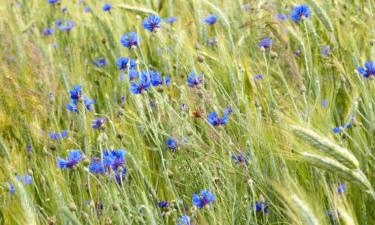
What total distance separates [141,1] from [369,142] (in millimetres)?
1290

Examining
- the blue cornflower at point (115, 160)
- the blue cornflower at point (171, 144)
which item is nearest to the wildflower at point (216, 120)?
the blue cornflower at point (171, 144)

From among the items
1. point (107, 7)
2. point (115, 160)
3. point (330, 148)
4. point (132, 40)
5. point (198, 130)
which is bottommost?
point (330, 148)

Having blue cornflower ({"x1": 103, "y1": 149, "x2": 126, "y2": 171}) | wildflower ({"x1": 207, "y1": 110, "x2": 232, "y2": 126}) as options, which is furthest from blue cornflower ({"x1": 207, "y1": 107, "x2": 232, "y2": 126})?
blue cornflower ({"x1": 103, "y1": 149, "x2": 126, "y2": 171})

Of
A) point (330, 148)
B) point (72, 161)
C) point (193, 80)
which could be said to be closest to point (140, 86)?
point (193, 80)

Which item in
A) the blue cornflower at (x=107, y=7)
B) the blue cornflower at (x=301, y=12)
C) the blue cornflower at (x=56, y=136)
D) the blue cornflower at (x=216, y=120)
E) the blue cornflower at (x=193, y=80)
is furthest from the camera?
the blue cornflower at (x=107, y=7)

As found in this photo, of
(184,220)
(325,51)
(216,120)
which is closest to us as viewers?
(184,220)

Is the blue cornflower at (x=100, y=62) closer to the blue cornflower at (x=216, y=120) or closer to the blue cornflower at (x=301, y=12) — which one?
the blue cornflower at (x=301, y=12)

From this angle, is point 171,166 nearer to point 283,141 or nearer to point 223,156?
point 223,156

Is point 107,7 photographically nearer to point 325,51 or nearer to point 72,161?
point 325,51

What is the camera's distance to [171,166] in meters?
1.79

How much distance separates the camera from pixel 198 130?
2.00 metres

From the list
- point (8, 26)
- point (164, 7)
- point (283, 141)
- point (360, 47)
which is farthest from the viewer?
point (164, 7)

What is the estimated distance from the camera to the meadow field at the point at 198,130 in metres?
1.42

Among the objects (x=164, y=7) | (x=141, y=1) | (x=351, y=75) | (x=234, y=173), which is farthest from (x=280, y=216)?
(x=164, y=7)
